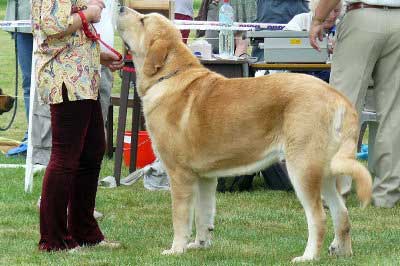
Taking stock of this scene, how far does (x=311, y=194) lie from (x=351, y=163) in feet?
1.04

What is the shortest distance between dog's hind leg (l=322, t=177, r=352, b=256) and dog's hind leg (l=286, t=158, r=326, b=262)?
24 centimetres

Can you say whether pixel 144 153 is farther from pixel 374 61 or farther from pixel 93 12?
pixel 93 12

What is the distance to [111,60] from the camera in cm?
576

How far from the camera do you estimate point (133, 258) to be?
5.44m

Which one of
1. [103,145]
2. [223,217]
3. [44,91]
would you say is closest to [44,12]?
[44,91]

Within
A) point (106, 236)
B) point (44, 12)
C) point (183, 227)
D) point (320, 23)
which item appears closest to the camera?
point (44, 12)

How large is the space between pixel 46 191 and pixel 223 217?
73.3 inches

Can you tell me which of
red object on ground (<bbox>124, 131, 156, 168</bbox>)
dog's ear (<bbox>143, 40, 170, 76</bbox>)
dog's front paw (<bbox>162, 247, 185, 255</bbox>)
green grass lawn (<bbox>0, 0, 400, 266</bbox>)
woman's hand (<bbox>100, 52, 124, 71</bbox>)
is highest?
dog's ear (<bbox>143, 40, 170, 76</bbox>)

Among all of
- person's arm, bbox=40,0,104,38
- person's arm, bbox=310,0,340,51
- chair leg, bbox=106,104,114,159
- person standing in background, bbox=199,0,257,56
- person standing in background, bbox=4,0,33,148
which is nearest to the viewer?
person's arm, bbox=40,0,104,38

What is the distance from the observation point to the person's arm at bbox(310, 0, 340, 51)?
22.2ft

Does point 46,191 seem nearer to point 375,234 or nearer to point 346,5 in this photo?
point 375,234

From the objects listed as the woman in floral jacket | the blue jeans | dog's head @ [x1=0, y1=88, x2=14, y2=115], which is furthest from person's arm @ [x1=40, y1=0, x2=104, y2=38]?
dog's head @ [x1=0, y1=88, x2=14, y2=115]

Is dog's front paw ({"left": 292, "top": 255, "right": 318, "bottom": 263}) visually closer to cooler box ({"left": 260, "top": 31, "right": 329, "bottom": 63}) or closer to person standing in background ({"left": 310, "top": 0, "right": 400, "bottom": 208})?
person standing in background ({"left": 310, "top": 0, "right": 400, "bottom": 208})

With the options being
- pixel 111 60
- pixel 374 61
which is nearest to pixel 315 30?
pixel 374 61
